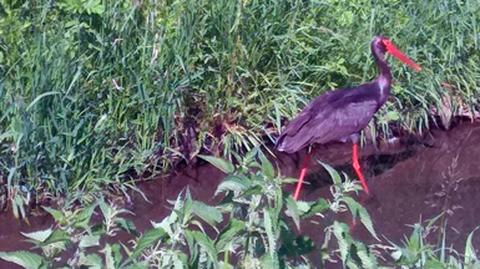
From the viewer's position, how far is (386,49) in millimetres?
7605

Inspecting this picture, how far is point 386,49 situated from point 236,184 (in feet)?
15.1

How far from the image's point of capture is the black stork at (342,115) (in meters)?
7.22

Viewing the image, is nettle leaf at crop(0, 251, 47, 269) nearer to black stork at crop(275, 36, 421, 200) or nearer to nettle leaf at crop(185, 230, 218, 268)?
nettle leaf at crop(185, 230, 218, 268)

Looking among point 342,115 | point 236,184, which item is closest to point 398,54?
point 342,115

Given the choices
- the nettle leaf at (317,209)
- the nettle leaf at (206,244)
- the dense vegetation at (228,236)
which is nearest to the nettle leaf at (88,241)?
the dense vegetation at (228,236)

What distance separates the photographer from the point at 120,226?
321cm

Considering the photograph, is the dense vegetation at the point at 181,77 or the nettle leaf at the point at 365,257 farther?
the dense vegetation at the point at 181,77

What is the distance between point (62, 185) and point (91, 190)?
0.17 m

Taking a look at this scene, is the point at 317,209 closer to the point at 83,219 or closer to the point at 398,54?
the point at 83,219

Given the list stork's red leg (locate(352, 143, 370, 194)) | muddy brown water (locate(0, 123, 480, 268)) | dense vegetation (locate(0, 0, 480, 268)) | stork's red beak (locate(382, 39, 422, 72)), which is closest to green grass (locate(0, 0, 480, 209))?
dense vegetation (locate(0, 0, 480, 268))

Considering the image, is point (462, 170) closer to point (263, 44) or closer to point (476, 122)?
point (476, 122)

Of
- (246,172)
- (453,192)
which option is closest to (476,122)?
(453,192)

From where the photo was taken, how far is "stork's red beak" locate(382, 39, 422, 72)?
7.60 meters

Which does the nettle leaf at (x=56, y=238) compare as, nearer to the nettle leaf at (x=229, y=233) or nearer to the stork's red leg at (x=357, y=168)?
the nettle leaf at (x=229, y=233)
